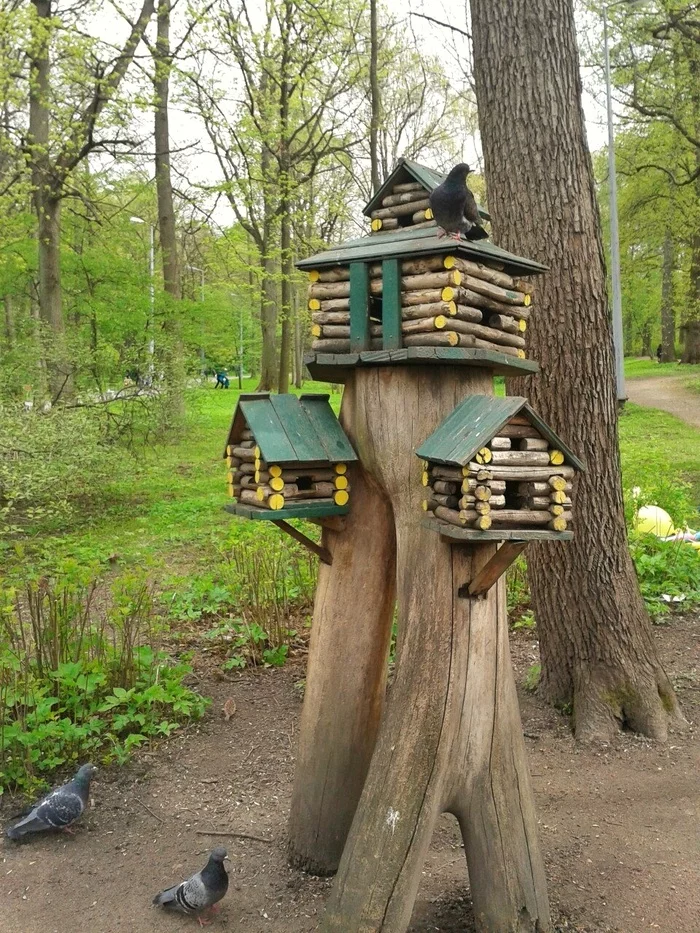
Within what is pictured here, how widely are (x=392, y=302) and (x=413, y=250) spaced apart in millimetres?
186

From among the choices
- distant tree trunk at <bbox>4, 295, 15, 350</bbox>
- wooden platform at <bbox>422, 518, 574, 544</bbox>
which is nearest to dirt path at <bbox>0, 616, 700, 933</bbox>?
wooden platform at <bbox>422, 518, 574, 544</bbox>

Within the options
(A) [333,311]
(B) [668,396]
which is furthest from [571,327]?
(B) [668,396]

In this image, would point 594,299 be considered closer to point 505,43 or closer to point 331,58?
point 505,43

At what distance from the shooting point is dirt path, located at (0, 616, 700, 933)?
2.75 m

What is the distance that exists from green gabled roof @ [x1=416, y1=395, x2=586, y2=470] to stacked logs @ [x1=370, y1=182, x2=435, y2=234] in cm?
72

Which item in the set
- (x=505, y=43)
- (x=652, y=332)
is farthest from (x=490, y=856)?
(x=652, y=332)

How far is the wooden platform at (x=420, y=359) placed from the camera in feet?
7.76

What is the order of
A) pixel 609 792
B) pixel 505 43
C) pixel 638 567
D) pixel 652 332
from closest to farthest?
pixel 609 792, pixel 505 43, pixel 638 567, pixel 652 332

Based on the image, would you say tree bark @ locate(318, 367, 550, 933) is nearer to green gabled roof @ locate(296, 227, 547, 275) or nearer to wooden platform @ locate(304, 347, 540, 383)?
wooden platform @ locate(304, 347, 540, 383)

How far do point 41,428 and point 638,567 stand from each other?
19.4 feet

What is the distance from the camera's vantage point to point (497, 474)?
2.23 metres

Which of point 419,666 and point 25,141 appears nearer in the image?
point 419,666

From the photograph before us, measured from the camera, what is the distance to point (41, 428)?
7520 mm

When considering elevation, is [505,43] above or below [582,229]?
above
